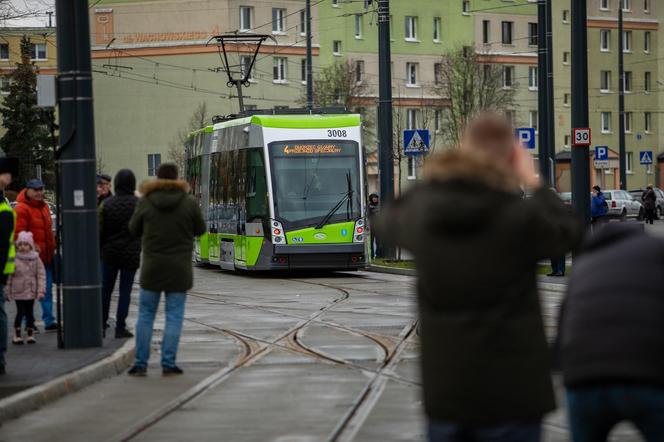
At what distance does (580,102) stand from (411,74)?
69.0 m

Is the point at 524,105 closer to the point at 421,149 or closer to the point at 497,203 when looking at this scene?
the point at 421,149

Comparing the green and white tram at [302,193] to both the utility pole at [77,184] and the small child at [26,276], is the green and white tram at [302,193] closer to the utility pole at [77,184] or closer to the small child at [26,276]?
the small child at [26,276]

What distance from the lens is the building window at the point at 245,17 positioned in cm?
8512

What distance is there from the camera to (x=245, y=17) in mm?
85500

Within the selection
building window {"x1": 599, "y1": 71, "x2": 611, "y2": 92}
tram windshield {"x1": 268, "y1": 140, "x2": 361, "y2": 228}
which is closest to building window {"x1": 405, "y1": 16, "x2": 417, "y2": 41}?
building window {"x1": 599, "y1": 71, "x2": 611, "y2": 92}

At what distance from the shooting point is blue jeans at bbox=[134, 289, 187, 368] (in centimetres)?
1273

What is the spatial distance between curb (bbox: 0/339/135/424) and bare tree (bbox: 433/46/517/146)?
63.9 meters

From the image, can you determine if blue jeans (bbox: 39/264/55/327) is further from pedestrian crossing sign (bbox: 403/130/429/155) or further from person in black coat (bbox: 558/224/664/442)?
pedestrian crossing sign (bbox: 403/130/429/155)

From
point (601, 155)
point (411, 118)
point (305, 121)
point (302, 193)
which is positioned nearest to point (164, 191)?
point (302, 193)

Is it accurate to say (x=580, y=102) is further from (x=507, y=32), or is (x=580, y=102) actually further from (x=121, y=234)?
(x=507, y=32)

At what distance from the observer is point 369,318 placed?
1919 cm

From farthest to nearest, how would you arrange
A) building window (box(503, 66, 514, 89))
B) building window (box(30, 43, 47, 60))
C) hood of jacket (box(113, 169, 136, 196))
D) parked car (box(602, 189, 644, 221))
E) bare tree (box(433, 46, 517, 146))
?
building window (box(30, 43, 47, 60)) < building window (box(503, 66, 514, 89)) < bare tree (box(433, 46, 517, 146)) < parked car (box(602, 189, 644, 221)) < hood of jacket (box(113, 169, 136, 196))

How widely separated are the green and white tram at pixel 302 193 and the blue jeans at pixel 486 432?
23.1 meters

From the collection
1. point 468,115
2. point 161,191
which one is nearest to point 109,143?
point 468,115
